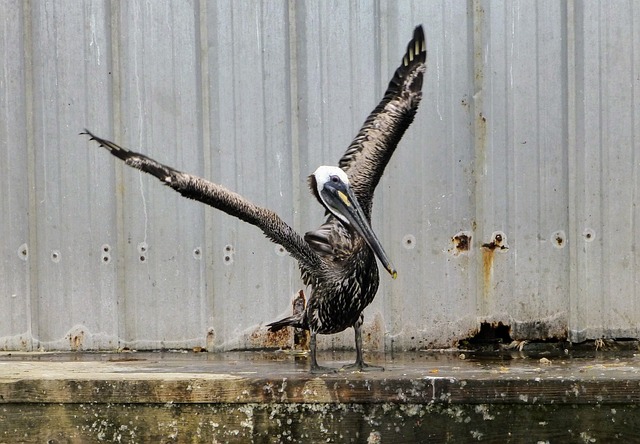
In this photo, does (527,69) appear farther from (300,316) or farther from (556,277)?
(300,316)

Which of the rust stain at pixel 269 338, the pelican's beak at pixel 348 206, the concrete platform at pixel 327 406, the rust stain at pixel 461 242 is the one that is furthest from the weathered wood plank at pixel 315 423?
the rust stain at pixel 461 242

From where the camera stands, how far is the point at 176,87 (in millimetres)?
5191

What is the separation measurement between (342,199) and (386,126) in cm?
54

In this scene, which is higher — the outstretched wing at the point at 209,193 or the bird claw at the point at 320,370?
the outstretched wing at the point at 209,193

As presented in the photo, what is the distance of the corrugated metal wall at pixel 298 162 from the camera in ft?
16.8

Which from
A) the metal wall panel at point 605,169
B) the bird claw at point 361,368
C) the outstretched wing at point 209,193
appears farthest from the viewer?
the metal wall panel at point 605,169

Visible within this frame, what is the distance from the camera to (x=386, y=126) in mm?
4586

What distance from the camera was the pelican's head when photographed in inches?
166

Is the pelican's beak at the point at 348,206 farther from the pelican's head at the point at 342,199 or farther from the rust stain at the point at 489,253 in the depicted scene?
the rust stain at the point at 489,253

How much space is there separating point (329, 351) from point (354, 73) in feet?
4.65

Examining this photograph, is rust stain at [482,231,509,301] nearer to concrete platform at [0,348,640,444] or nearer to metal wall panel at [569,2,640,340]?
metal wall panel at [569,2,640,340]

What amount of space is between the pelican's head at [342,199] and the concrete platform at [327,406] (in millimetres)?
541

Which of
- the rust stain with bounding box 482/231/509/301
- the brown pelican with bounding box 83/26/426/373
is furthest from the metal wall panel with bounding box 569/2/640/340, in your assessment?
the brown pelican with bounding box 83/26/426/373

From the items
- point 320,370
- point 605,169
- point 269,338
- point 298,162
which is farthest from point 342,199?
point 605,169
